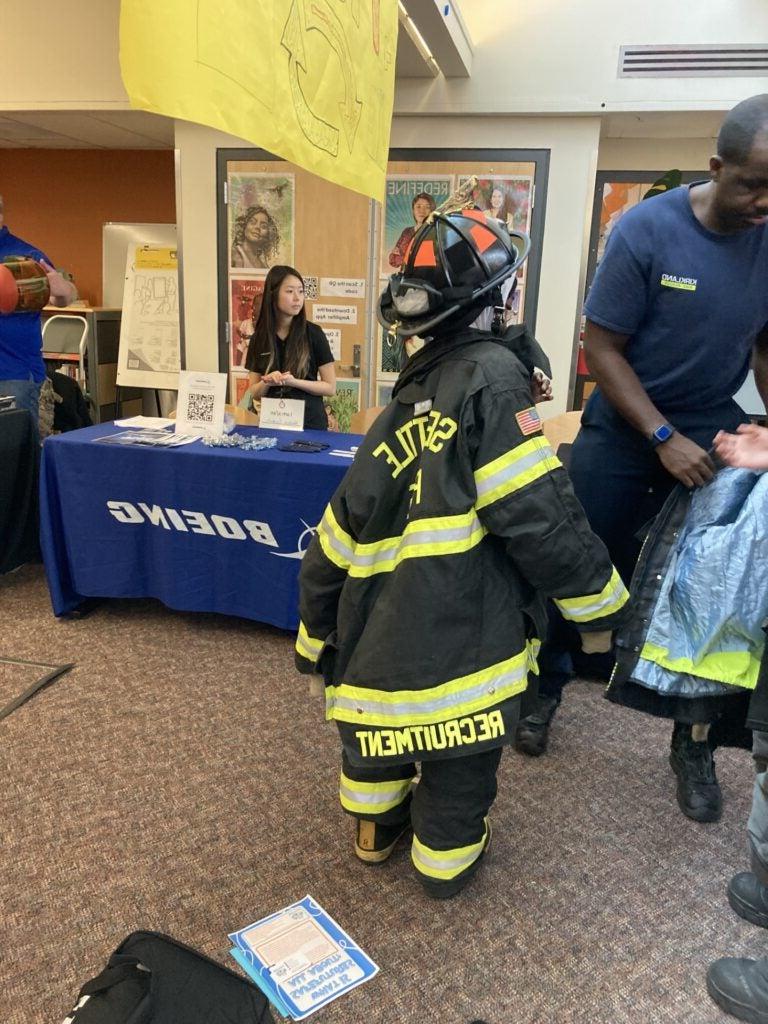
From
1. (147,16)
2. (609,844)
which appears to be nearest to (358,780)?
(609,844)

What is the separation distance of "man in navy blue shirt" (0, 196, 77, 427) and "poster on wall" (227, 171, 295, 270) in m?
1.26

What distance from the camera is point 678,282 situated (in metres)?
1.64

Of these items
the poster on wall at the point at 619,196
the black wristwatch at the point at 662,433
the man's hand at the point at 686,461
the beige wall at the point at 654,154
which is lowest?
the man's hand at the point at 686,461

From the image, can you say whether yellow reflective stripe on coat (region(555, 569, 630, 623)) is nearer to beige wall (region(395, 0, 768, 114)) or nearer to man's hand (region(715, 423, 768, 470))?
man's hand (region(715, 423, 768, 470))

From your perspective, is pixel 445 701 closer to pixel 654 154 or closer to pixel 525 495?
pixel 525 495

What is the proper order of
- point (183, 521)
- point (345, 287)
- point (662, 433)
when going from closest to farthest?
1. point (662, 433)
2. point (183, 521)
3. point (345, 287)

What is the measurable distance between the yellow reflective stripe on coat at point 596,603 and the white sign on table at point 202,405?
185 cm

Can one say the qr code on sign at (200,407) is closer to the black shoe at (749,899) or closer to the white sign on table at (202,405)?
the white sign on table at (202,405)

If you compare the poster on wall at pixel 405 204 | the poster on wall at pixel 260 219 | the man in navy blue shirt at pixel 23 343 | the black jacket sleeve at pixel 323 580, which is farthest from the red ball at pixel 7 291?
the black jacket sleeve at pixel 323 580

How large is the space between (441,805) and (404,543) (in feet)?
1.84

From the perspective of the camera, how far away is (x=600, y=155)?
4.65 m

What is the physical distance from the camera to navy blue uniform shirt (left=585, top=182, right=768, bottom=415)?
1624mm

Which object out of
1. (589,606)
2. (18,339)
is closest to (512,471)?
(589,606)

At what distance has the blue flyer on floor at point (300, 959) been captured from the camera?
1339mm
